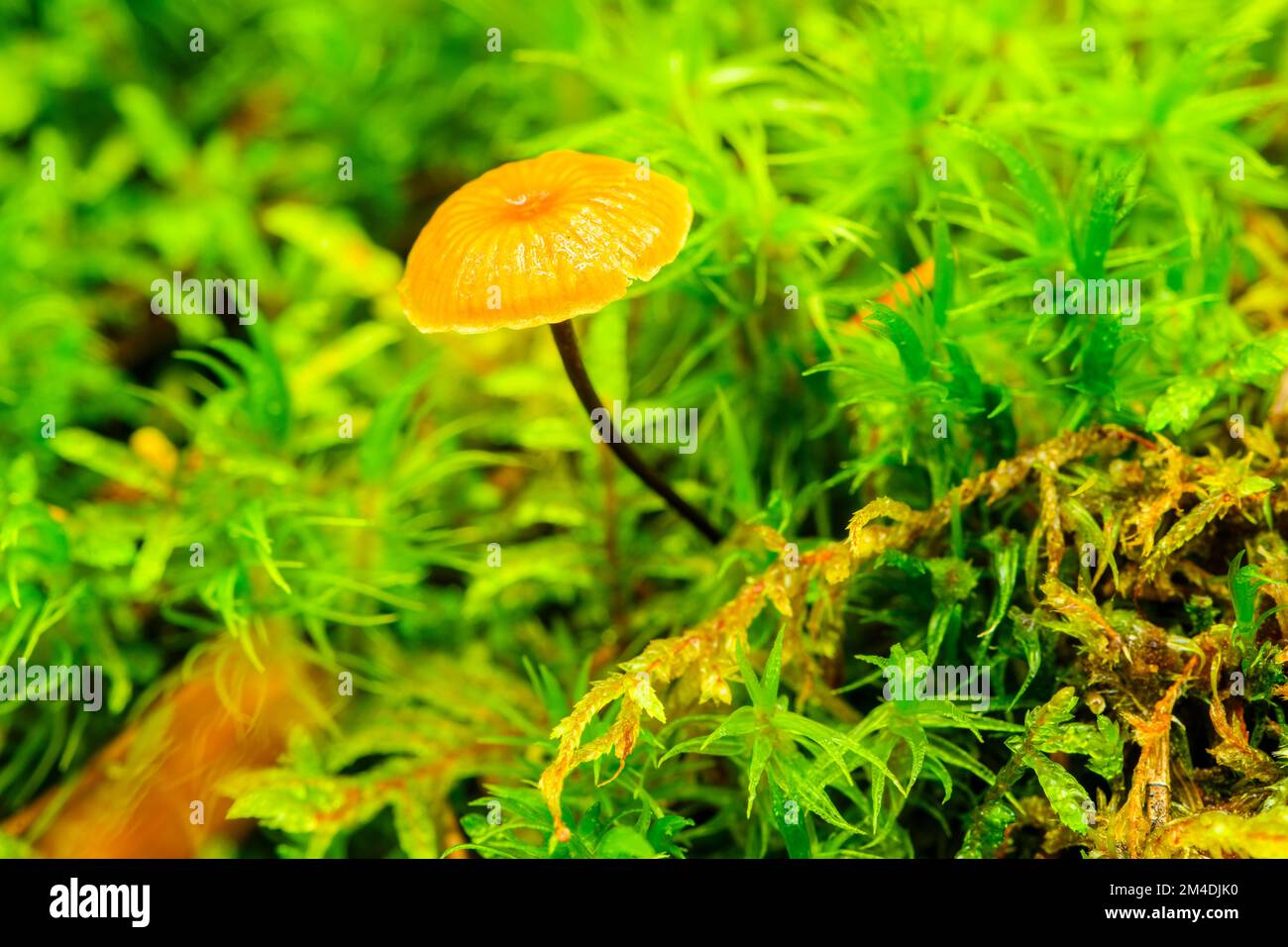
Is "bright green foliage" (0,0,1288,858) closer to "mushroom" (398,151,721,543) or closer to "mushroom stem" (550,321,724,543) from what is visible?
"mushroom stem" (550,321,724,543)

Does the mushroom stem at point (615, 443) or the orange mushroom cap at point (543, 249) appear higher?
the orange mushroom cap at point (543, 249)

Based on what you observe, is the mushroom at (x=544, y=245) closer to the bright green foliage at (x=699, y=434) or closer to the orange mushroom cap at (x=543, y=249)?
the orange mushroom cap at (x=543, y=249)

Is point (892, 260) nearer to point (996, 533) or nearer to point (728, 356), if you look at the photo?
point (728, 356)

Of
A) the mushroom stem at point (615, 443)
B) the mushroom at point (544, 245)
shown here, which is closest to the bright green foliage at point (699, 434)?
the mushroom stem at point (615, 443)

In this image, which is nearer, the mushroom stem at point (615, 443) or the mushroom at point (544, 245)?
the mushroom at point (544, 245)

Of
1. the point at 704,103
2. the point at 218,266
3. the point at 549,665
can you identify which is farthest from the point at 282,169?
the point at 549,665

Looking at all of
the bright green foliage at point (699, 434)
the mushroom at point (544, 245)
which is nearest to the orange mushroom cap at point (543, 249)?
the mushroom at point (544, 245)

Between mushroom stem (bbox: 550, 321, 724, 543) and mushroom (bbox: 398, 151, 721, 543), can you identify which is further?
mushroom stem (bbox: 550, 321, 724, 543)

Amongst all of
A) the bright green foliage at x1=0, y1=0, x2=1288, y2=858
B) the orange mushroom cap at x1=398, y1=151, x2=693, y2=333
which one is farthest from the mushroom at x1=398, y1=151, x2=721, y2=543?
the bright green foliage at x1=0, y1=0, x2=1288, y2=858
